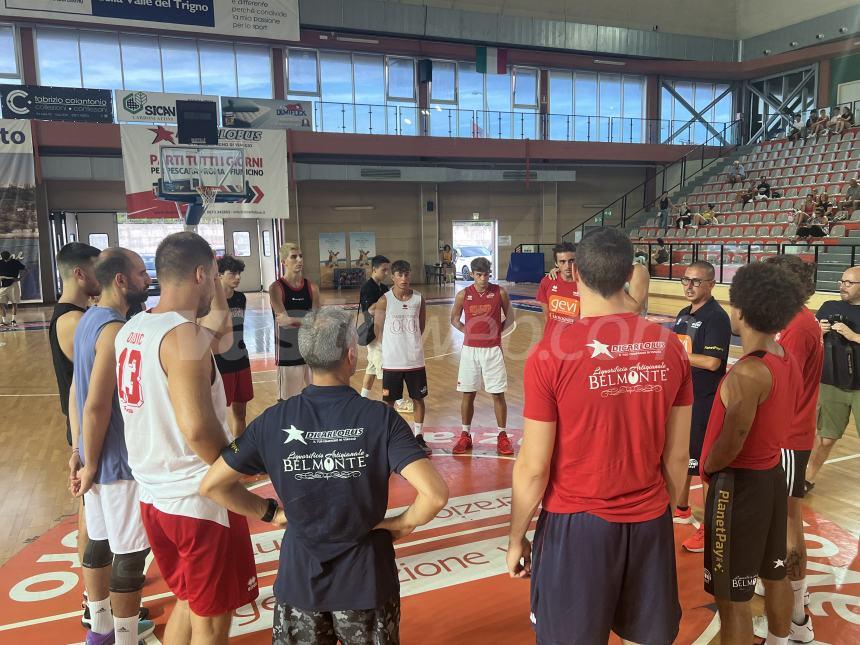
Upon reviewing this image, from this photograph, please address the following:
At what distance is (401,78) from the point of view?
868 inches

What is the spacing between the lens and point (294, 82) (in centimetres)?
2086

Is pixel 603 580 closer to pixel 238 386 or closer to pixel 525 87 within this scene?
pixel 238 386

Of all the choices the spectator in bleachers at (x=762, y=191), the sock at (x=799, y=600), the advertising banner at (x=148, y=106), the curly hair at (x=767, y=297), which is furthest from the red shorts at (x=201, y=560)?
the spectator in bleachers at (x=762, y=191)

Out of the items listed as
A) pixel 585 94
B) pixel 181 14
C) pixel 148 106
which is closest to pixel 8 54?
pixel 148 106

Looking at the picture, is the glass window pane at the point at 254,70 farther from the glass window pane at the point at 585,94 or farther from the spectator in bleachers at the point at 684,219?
the spectator in bleachers at the point at 684,219

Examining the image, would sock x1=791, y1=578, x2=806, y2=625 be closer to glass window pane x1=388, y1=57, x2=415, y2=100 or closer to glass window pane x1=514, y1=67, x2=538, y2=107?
glass window pane x1=388, y1=57, x2=415, y2=100

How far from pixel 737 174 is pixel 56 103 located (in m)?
21.8

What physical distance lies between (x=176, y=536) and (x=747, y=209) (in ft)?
66.3

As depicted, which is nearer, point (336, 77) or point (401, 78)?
point (336, 77)

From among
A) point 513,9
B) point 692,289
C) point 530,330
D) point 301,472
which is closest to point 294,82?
point 513,9

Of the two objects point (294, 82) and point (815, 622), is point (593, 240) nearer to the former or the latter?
point (815, 622)

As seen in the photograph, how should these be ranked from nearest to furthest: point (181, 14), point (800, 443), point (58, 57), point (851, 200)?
point (800, 443)
point (851, 200)
point (181, 14)
point (58, 57)

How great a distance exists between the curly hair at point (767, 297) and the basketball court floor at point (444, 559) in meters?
1.22

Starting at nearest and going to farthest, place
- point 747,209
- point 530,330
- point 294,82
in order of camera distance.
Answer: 1. point 530,330
2. point 747,209
3. point 294,82
